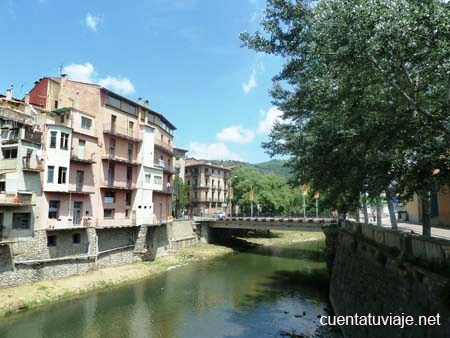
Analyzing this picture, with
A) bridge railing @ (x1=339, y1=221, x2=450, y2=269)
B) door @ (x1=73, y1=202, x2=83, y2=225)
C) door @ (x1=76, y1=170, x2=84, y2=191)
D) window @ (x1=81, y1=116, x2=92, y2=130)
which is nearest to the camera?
bridge railing @ (x1=339, y1=221, x2=450, y2=269)

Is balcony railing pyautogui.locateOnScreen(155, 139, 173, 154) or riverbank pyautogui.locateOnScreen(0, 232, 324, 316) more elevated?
balcony railing pyautogui.locateOnScreen(155, 139, 173, 154)

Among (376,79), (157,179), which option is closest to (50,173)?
(157,179)

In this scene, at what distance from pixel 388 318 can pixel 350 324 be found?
23.4ft

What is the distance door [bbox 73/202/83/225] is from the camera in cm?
3781

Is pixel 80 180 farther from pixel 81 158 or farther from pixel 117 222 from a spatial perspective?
pixel 117 222

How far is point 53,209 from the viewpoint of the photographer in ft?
116

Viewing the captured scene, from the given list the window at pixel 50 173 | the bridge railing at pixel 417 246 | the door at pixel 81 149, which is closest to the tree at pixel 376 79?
the bridge railing at pixel 417 246

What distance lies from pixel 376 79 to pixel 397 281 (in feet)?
28.2

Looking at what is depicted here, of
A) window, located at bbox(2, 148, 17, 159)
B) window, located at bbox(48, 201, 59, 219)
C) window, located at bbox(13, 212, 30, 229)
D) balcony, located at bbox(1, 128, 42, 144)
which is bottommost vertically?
window, located at bbox(13, 212, 30, 229)

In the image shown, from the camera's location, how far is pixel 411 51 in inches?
465

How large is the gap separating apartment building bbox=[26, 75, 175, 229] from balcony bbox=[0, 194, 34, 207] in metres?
2.36

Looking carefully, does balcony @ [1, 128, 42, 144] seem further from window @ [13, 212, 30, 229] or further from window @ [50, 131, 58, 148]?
window @ [13, 212, 30, 229]

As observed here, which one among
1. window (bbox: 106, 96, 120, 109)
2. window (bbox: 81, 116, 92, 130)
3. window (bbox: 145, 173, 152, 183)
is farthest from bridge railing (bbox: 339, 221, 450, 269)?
window (bbox: 106, 96, 120, 109)

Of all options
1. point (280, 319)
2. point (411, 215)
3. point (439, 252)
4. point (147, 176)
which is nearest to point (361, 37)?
point (439, 252)
